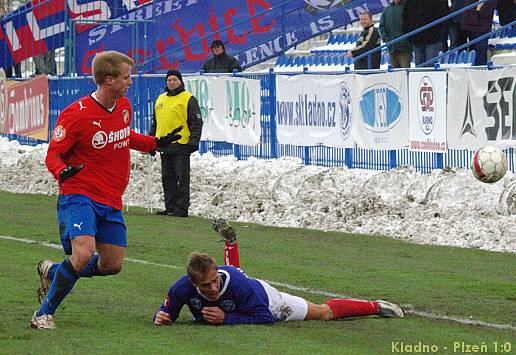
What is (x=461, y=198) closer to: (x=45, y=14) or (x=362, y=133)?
(x=362, y=133)

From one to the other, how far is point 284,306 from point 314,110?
10.4 metres

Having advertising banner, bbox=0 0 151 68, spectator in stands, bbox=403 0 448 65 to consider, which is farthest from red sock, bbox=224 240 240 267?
advertising banner, bbox=0 0 151 68

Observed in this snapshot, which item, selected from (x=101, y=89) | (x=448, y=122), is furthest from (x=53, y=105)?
(x=101, y=89)

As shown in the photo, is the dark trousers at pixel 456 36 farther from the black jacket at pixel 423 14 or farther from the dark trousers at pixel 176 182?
the dark trousers at pixel 176 182

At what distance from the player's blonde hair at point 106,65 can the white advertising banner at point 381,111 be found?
8969mm

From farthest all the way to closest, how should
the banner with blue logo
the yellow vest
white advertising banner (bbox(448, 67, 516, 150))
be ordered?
the banner with blue logo
the yellow vest
white advertising banner (bbox(448, 67, 516, 150))

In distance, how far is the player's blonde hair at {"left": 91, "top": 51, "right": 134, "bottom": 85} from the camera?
9.02 metres

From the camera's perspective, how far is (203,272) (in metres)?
8.73

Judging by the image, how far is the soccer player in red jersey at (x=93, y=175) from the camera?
8.97m

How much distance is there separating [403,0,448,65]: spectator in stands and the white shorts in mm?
12925

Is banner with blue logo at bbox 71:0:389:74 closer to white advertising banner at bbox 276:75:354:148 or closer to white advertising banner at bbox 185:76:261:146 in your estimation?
white advertising banner at bbox 185:76:261:146

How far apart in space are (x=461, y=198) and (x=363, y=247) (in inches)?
67.3

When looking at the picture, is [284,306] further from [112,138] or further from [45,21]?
[45,21]

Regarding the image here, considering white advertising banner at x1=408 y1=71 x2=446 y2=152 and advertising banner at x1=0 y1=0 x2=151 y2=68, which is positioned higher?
advertising banner at x1=0 y1=0 x2=151 y2=68
